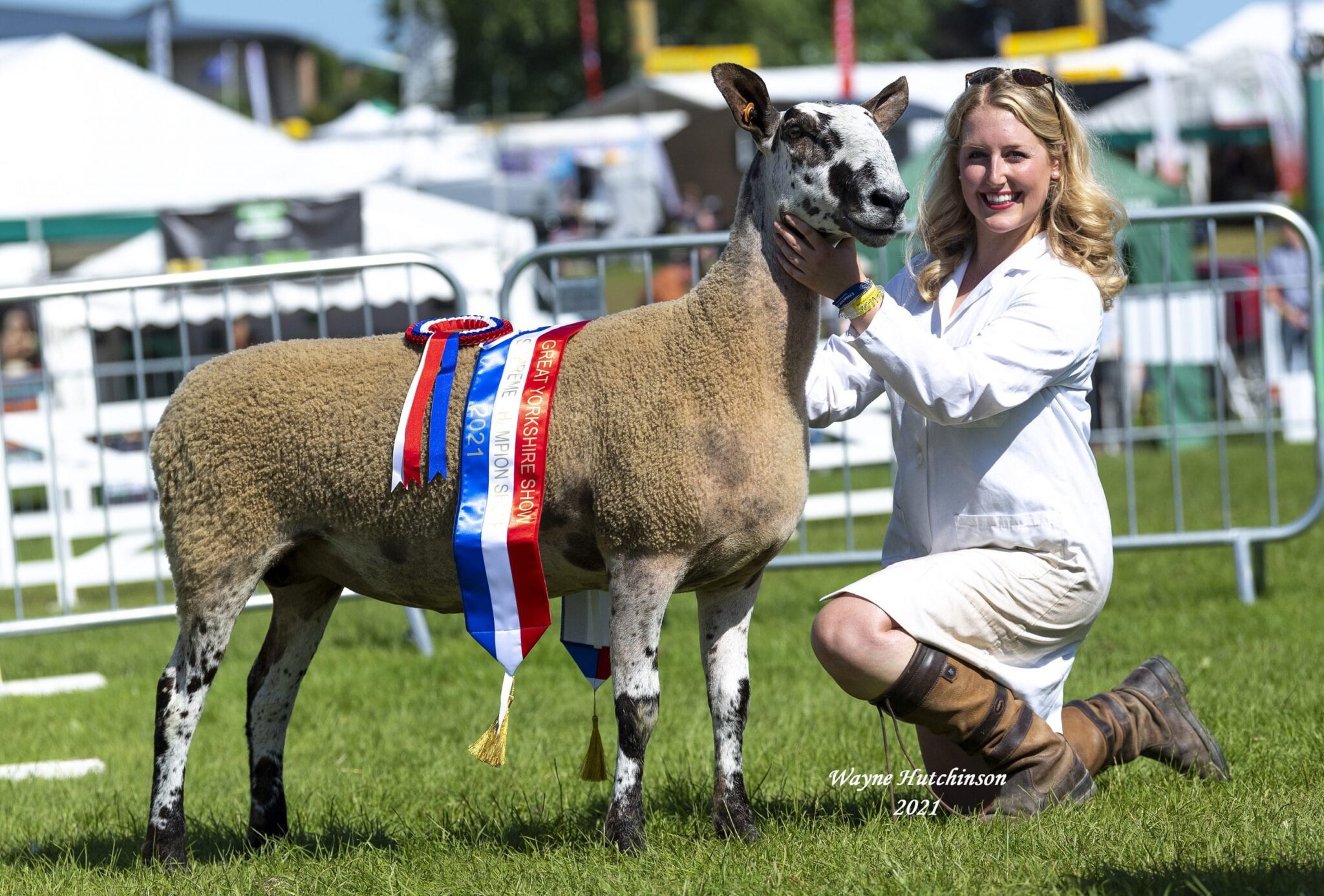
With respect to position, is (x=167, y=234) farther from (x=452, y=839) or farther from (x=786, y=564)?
(x=452, y=839)

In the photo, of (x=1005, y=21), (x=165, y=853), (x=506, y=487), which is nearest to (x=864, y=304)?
(x=506, y=487)

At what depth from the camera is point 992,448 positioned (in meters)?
3.64

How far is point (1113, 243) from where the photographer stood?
12.5 feet

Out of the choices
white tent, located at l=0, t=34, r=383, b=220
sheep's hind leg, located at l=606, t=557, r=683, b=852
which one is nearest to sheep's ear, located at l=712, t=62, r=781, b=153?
sheep's hind leg, located at l=606, t=557, r=683, b=852

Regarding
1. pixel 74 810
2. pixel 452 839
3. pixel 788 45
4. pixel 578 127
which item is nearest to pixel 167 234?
pixel 74 810

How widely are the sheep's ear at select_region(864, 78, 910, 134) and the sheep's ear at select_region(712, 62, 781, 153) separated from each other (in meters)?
0.28

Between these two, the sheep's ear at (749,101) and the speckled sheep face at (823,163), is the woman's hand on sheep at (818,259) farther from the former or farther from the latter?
the sheep's ear at (749,101)

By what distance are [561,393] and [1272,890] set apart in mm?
1897

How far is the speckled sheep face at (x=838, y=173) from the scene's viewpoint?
124 inches

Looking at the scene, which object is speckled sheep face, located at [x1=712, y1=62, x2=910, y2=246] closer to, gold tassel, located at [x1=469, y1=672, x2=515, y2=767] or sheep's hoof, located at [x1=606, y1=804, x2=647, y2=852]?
gold tassel, located at [x1=469, y1=672, x2=515, y2=767]

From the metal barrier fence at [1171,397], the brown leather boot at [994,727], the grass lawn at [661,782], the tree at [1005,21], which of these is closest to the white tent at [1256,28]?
the metal barrier fence at [1171,397]

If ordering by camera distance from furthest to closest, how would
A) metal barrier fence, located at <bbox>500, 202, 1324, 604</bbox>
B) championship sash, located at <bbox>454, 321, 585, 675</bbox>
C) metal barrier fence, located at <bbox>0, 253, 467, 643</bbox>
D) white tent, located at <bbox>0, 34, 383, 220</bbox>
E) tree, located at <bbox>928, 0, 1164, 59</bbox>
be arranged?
tree, located at <bbox>928, 0, 1164, 59</bbox> < white tent, located at <bbox>0, 34, 383, 220</bbox> < metal barrier fence, located at <bbox>500, 202, 1324, 604</bbox> < metal barrier fence, located at <bbox>0, 253, 467, 643</bbox> < championship sash, located at <bbox>454, 321, 585, 675</bbox>

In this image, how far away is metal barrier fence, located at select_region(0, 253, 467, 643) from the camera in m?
6.13

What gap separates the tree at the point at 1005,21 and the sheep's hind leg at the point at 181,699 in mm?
51415
